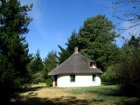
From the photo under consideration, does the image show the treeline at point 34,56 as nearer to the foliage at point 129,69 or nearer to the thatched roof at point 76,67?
the foliage at point 129,69

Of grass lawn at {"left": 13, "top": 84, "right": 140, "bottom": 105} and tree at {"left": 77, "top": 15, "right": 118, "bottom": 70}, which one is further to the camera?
tree at {"left": 77, "top": 15, "right": 118, "bottom": 70}

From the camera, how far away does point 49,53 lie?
91188 millimetres

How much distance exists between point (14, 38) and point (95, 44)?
31.9 meters

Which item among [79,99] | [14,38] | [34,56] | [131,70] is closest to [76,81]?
[34,56]

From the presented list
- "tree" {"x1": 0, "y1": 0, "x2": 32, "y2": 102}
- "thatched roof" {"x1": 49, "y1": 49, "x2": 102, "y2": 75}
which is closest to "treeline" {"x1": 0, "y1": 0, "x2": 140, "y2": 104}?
"tree" {"x1": 0, "y1": 0, "x2": 32, "y2": 102}

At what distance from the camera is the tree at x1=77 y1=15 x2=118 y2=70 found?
66.9 meters

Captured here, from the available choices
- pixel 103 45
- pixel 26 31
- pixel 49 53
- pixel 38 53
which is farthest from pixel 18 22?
pixel 49 53

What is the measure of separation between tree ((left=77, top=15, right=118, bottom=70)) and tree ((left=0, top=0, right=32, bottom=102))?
83.2ft

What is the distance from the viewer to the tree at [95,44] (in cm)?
6688

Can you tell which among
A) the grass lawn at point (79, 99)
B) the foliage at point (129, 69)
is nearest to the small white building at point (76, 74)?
the grass lawn at point (79, 99)

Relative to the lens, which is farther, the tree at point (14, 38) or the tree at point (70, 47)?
the tree at point (70, 47)

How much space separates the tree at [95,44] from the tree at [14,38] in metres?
25.4

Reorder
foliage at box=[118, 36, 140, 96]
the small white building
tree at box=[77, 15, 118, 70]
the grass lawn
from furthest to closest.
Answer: tree at box=[77, 15, 118, 70] → the small white building → foliage at box=[118, 36, 140, 96] → the grass lawn

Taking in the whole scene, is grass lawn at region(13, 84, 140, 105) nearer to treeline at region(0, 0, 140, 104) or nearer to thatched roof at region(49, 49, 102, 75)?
treeline at region(0, 0, 140, 104)
